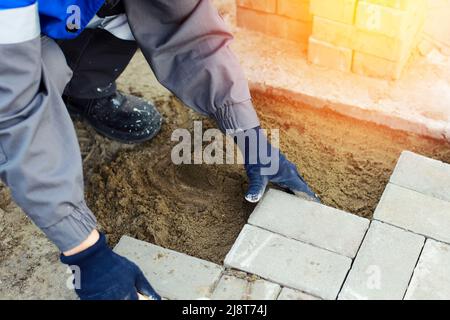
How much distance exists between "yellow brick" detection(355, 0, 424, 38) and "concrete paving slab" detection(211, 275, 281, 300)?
1.45m

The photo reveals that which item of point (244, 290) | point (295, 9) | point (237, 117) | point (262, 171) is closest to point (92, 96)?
point (237, 117)

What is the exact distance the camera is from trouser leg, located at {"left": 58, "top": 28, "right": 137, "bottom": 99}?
288cm

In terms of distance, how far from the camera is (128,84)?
3523 mm

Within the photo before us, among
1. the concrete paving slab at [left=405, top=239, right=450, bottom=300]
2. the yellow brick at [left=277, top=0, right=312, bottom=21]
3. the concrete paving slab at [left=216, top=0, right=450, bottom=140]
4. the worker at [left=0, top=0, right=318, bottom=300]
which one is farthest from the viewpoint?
the yellow brick at [left=277, top=0, right=312, bottom=21]

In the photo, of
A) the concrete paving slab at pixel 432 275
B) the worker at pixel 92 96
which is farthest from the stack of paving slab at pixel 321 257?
the worker at pixel 92 96

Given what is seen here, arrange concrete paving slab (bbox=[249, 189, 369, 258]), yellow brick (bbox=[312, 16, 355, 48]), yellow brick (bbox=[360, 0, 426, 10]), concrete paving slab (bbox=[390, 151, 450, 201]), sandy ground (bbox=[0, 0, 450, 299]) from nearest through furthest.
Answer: concrete paving slab (bbox=[249, 189, 369, 258]), sandy ground (bbox=[0, 0, 450, 299]), concrete paving slab (bbox=[390, 151, 450, 201]), yellow brick (bbox=[360, 0, 426, 10]), yellow brick (bbox=[312, 16, 355, 48])

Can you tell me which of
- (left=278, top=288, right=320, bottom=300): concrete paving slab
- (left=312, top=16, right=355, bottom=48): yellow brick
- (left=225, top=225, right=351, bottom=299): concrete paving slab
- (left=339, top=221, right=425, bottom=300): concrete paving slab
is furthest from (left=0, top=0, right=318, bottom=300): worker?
(left=312, top=16, right=355, bottom=48): yellow brick

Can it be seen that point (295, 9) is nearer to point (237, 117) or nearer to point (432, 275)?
point (237, 117)

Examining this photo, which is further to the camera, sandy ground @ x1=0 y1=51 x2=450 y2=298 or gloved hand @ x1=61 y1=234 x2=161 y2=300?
sandy ground @ x1=0 y1=51 x2=450 y2=298

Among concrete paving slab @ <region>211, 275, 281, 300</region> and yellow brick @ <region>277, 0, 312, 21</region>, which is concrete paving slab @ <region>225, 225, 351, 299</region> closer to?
concrete paving slab @ <region>211, 275, 281, 300</region>

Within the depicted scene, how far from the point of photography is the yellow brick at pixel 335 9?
3.18m

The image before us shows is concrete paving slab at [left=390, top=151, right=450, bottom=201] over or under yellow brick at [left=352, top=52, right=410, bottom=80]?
under

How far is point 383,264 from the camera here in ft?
8.14

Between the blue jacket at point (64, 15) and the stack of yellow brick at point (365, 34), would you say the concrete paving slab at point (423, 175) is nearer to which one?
the stack of yellow brick at point (365, 34)
